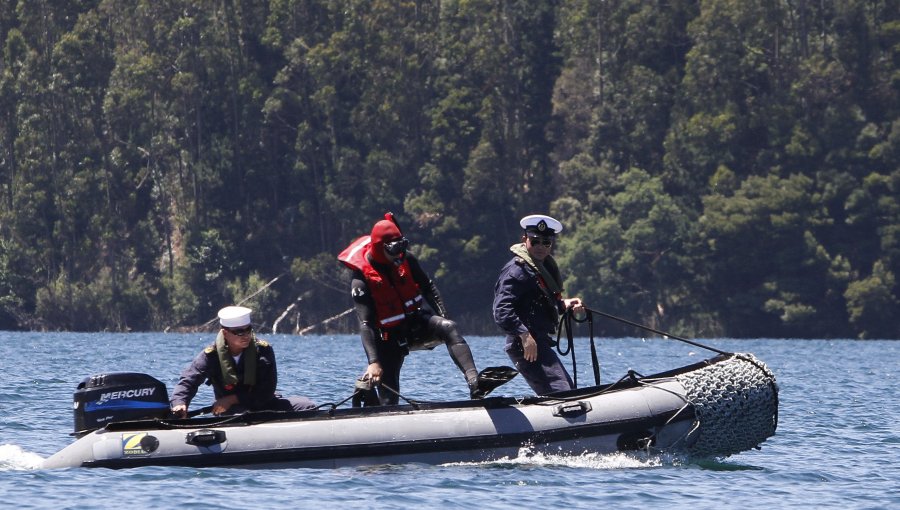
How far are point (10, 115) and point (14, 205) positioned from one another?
4520 millimetres

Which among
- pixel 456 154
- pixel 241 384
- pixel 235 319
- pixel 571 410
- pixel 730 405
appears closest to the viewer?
pixel 235 319

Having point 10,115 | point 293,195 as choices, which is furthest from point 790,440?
point 10,115

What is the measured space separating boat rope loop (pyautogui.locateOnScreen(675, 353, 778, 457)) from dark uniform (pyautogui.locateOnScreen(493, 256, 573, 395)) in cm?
107

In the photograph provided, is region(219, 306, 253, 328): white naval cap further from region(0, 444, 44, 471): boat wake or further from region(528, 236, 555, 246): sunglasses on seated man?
region(528, 236, 555, 246): sunglasses on seated man

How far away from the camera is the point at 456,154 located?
68.1m

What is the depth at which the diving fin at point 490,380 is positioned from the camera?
43.5ft

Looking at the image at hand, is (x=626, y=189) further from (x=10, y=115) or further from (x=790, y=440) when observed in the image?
(x=790, y=440)

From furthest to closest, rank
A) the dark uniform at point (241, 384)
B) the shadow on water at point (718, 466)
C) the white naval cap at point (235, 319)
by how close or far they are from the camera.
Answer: the shadow on water at point (718, 466) → the dark uniform at point (241, 384) → the white naval cap at point (235, 319)

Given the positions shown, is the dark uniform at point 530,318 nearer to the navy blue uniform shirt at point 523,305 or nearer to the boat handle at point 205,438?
the navy blue uniform shirt at point 523,305

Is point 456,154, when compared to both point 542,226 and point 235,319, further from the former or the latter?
point 235,319

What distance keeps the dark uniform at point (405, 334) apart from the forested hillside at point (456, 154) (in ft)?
153

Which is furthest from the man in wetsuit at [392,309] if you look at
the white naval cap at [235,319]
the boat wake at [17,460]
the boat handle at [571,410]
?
the boat wake at [17,460]

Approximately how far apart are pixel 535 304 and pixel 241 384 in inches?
96.9

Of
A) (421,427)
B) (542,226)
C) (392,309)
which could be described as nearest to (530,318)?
(542,226)
